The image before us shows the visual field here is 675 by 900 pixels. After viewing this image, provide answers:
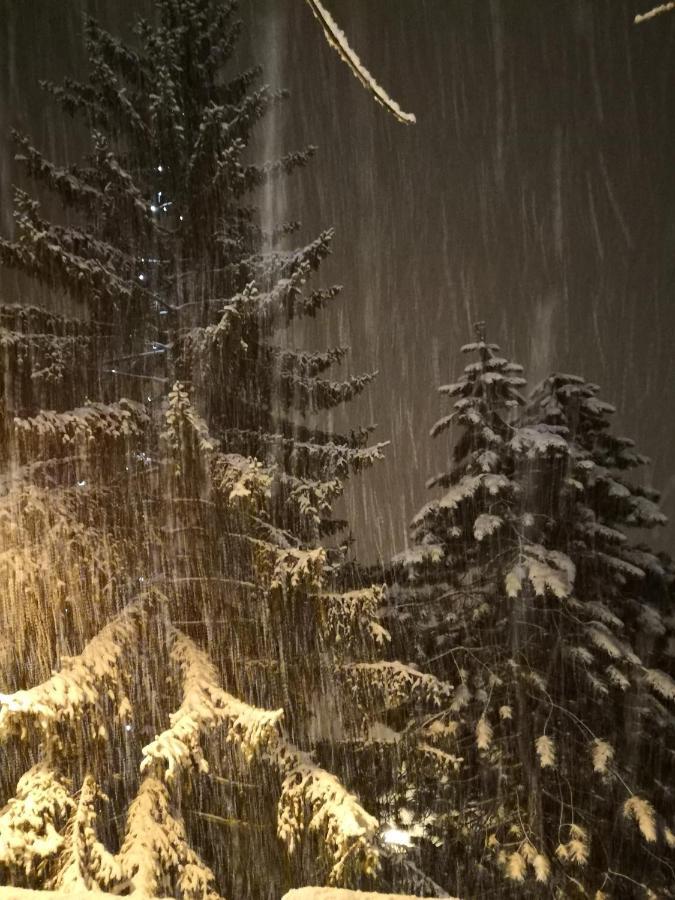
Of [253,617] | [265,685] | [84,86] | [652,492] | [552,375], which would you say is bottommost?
[265,685]

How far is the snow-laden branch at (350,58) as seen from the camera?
5.77ft

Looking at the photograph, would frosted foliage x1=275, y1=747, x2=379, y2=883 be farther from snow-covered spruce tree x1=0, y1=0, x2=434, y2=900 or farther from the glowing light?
the glowing light

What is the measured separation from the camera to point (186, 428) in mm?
7398

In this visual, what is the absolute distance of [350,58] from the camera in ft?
5.88

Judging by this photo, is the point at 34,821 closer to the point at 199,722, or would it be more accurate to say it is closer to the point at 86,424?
the point at 199,722

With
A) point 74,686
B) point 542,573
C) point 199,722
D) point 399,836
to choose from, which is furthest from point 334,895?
point 399,836

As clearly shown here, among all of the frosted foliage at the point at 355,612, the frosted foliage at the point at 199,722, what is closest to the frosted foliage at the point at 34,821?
the frosted foliage at the point at 199,722

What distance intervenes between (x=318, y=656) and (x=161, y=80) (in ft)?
24.5

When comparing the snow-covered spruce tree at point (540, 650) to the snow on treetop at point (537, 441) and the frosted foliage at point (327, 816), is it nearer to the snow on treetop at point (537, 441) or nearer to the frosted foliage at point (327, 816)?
the snow on treetop at point (537, 441)

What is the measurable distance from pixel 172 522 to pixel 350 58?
305 inches

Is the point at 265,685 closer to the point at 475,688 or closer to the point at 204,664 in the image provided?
the point at 204,664

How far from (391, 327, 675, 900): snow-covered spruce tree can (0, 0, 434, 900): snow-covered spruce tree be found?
278cm

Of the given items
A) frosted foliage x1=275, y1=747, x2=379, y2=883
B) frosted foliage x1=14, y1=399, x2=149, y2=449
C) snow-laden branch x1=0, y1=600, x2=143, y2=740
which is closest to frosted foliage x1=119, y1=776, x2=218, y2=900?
frosted foliage x1=275, y1=747, x2=379, y2=883

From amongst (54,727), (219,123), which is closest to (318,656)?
(54,727)
